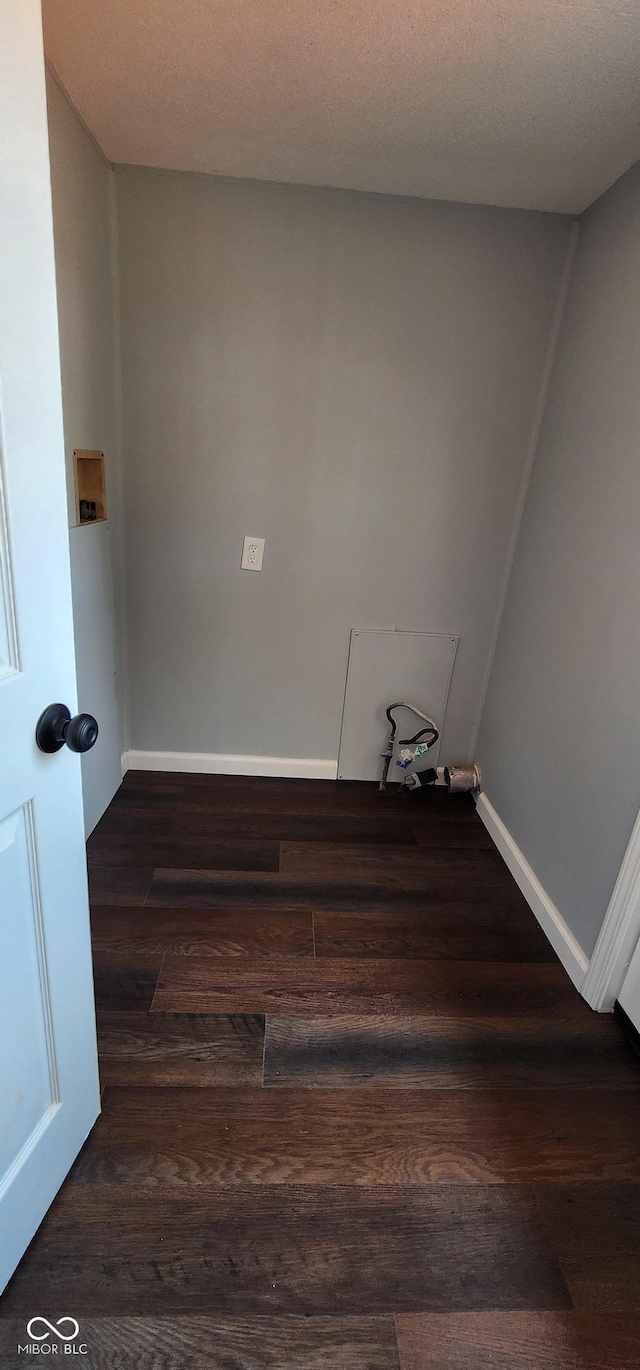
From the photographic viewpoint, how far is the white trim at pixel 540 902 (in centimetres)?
170

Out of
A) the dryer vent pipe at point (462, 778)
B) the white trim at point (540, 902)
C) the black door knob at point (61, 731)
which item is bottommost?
the white trim at point (540, 902)

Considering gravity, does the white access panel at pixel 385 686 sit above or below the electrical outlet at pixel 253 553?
below

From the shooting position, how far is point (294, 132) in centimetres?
164

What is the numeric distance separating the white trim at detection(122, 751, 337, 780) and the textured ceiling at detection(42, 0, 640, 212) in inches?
84.1

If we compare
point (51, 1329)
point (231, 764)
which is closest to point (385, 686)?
point (231, 764)

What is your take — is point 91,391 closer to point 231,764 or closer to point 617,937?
point 231,764

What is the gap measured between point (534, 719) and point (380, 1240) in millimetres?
1496

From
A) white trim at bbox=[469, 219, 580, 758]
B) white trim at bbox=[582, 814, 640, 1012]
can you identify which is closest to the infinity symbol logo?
white trim at bbox=[582, 814, 640, 1012]

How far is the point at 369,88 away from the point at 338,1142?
247 centimetres

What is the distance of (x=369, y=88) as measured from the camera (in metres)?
1.44

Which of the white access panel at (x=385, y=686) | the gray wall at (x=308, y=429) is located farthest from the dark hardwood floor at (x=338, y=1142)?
the gray wall at (x=308, y=429)

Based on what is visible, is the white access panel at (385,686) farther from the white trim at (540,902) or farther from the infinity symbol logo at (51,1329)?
the infinity symbol logo at (51,1329)

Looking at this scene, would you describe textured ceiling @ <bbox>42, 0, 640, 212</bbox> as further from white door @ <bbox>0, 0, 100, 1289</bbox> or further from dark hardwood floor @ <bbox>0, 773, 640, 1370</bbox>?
dark hardwood floor @ <bbox>0, 773, 640, 1370</bbox>

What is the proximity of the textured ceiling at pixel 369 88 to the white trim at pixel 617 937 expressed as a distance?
1.77 m
